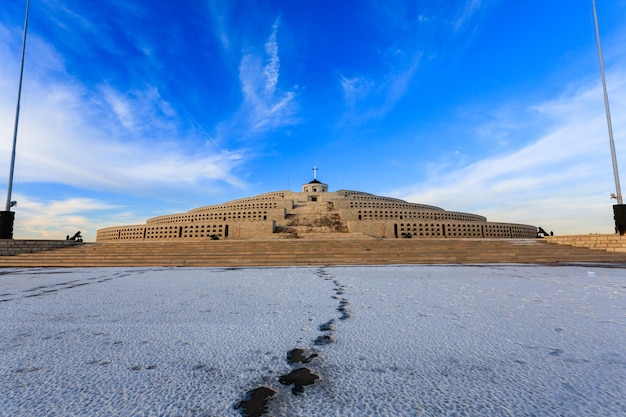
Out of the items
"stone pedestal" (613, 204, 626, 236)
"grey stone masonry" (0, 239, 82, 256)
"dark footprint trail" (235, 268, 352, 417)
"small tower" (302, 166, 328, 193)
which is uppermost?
"small tower" (302, 166, 328, 193)

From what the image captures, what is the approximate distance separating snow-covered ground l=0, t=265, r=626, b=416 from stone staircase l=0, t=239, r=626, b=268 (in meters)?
7.48

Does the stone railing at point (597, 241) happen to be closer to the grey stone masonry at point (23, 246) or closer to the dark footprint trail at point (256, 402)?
the dark footprint trail at point (256, 402)

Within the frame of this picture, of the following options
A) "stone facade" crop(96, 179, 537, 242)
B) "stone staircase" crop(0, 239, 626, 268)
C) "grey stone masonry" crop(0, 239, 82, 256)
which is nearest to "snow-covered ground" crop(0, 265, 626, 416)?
"stone staircase" crop(0, 239, 626, 268)

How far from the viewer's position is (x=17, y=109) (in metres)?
15.0

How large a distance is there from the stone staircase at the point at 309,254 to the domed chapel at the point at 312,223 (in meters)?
8.61

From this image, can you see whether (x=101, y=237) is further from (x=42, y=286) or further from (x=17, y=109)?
(x=42, y=286)

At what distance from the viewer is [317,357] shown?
204 centimetres

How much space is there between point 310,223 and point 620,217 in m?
20.2

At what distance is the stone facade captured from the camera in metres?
24.8

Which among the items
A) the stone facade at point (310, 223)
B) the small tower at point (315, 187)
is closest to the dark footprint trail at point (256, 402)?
the stone facade at point (310, 223)

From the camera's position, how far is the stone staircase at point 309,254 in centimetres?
1137

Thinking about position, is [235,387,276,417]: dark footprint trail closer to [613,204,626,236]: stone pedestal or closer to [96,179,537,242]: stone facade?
[613,204,626,236]: stone pedestal

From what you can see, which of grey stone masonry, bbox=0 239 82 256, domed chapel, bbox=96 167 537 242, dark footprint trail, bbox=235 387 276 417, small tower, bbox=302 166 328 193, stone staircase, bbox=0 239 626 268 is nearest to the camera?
dark footprint trail, bbox=235 387 276 417

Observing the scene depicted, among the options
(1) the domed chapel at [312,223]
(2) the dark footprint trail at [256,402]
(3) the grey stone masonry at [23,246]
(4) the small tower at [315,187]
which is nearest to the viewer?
(2) the dark footprint trail at [256,402]
